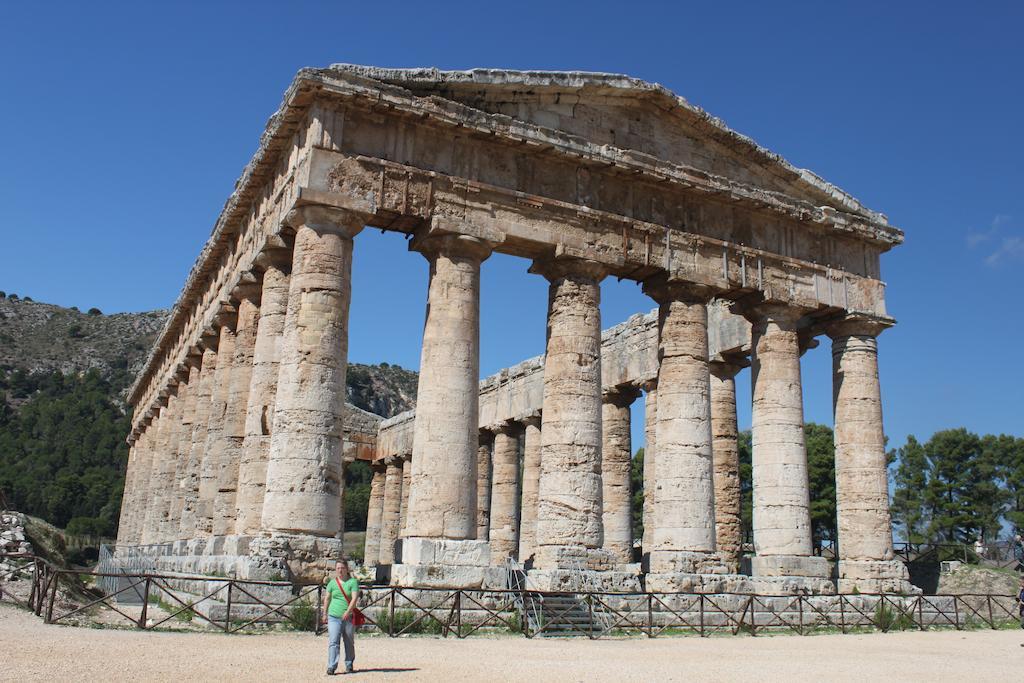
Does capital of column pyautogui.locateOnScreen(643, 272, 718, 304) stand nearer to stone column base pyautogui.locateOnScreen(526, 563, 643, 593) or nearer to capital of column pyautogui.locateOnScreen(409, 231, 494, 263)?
capital of column pyautogui.locateOnScreen(409, 231, 494, 263)

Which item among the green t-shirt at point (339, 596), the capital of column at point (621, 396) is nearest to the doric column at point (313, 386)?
the green t-shirt at point (339, 596)

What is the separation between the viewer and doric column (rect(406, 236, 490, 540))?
1650 cm

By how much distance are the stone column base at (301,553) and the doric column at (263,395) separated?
2.97 meters

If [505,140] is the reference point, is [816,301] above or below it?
below

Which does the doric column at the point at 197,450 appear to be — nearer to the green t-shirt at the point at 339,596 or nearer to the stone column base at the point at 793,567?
the green t-shirt at the point at 339,596

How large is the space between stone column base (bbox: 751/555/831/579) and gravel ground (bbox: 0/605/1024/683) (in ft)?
14.6

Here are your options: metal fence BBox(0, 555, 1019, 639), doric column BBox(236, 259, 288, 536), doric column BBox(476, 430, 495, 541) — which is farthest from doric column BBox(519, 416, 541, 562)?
doric column BBox(236, 259, 288, 536)

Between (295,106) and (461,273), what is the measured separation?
4.66 meters

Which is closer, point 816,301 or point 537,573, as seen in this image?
point 537,573

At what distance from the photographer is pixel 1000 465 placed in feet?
182

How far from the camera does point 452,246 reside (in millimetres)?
17938

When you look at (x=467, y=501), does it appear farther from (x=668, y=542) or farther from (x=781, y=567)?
(x=781, y=567)

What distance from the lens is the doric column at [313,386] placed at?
15.8m

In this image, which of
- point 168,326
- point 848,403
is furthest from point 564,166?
point 168,326
